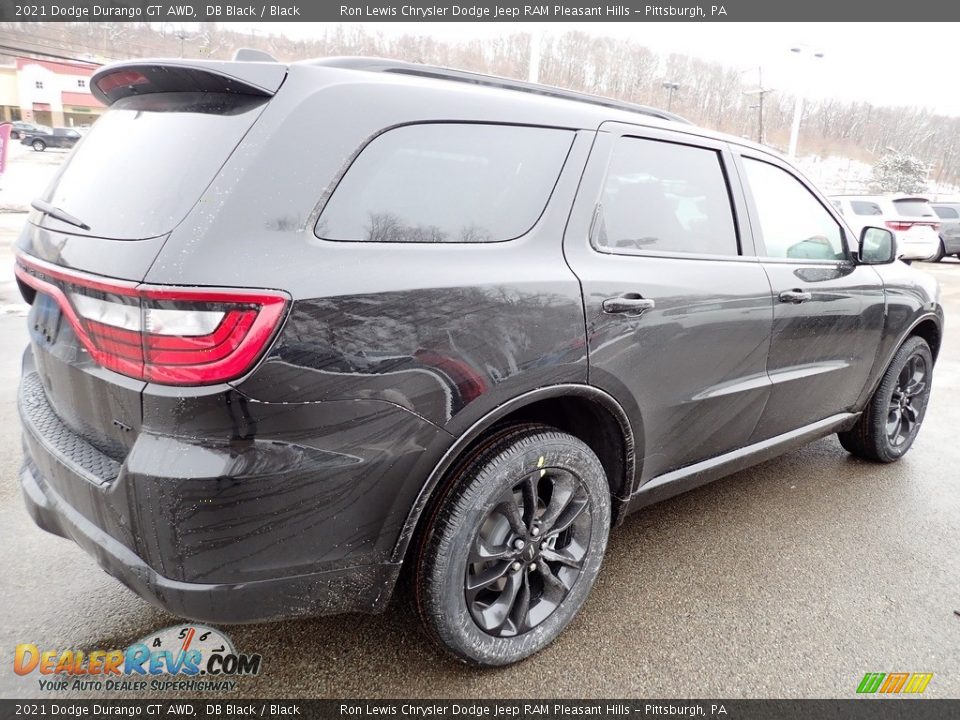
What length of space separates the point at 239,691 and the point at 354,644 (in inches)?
14.9

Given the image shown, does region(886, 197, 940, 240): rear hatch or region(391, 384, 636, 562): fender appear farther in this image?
region(886, 197, 940, 240): rear hatch

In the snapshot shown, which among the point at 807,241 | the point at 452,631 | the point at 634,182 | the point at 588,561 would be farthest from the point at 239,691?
the point at 807,241

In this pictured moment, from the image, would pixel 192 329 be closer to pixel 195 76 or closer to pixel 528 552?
pixel 195 76

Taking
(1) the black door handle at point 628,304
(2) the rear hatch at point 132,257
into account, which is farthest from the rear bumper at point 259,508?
(1) the black door handle at point 628,304

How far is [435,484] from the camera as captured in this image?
179cm

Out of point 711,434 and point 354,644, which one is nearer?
point 354,644

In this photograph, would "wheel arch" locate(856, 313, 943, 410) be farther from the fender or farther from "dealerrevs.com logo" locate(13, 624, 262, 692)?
"dealerrevs.com logo" locate(13, 624, 262, 692)

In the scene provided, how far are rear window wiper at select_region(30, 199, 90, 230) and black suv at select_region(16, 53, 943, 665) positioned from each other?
0.01 metres

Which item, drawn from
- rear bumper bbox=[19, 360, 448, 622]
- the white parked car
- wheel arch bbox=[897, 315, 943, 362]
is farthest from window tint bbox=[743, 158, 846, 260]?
the white parked car

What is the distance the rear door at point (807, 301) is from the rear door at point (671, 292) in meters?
0.14

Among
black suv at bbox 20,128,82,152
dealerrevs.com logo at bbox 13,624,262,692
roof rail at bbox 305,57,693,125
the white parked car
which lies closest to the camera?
roof rail at bbox 305,57,693,125

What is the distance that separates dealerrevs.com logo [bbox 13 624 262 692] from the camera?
2018 mm

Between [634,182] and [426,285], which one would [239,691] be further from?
[634,182]

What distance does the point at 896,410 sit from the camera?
3895 mm
